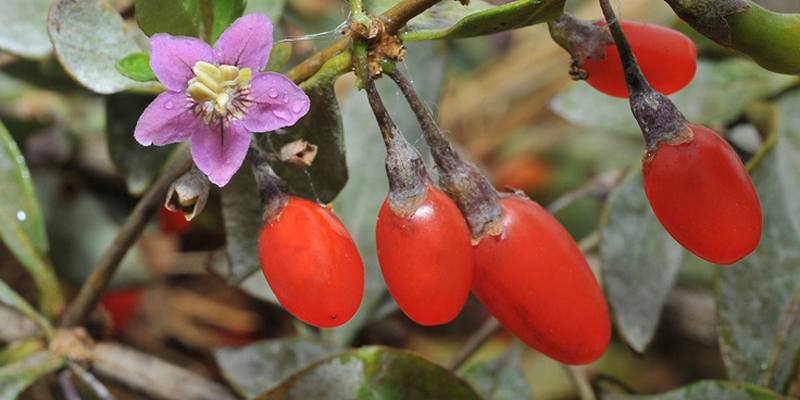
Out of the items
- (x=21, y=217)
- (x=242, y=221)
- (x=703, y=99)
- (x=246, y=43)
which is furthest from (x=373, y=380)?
(x=703, y=99)

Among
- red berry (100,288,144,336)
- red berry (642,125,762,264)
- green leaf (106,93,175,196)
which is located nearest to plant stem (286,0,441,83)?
red berry (642,125,762,264)

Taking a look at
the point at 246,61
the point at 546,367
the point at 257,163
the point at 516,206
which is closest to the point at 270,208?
the point at 257,163

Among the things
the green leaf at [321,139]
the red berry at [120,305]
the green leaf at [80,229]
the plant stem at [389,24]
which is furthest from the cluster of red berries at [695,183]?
the red berry at [120,305]

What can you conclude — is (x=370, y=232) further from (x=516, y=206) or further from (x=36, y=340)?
(x=516, y=206)

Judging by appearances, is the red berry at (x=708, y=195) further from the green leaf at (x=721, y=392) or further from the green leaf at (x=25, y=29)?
the green leaf at (x=25, y=29)

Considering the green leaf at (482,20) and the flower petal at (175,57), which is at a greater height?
the flower petal at (175,57)
